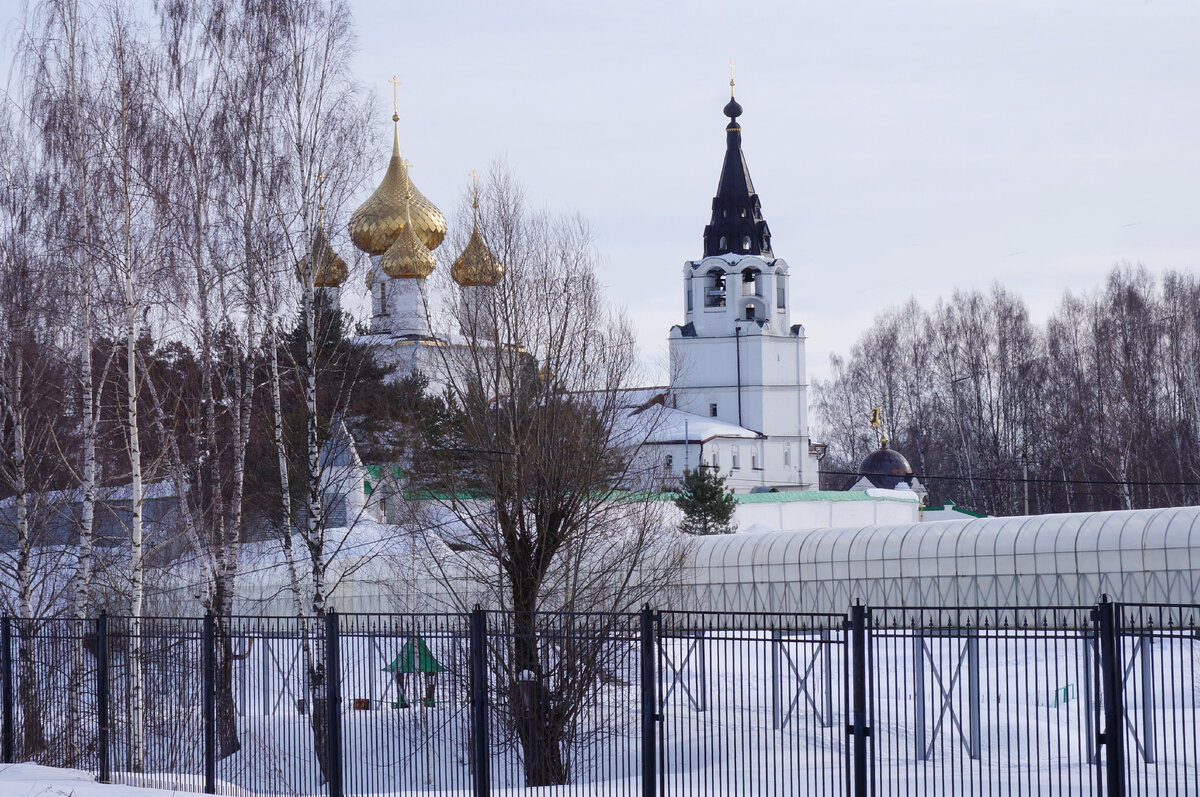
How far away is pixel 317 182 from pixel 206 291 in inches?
77.4

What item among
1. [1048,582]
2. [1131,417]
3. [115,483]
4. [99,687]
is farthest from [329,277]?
[1131,417]

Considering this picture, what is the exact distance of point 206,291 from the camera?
17.2 metres

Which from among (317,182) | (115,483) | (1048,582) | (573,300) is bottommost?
(1048,582)

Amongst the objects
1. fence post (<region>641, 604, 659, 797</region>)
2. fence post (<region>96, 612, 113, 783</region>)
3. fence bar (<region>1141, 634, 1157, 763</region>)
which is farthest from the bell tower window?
fence post (<region>641, 604, 659, 797</region>)

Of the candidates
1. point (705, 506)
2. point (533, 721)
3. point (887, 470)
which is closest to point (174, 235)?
point (533, 721)

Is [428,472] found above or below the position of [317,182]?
below

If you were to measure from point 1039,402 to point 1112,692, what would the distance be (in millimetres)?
49186

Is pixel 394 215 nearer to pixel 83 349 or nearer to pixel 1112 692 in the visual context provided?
pixel 83 349

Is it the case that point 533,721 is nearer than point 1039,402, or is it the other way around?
point 533,721

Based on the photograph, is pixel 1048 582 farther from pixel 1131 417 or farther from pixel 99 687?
pixel 1131 417

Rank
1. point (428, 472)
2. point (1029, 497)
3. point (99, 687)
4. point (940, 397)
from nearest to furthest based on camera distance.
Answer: point (99, 687) < point (428, 472) < point (1029, 497) < point (940, 397)

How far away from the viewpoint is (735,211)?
62719mm

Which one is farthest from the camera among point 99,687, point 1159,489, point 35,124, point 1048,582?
point 1159,489

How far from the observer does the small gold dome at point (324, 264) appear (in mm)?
17016
